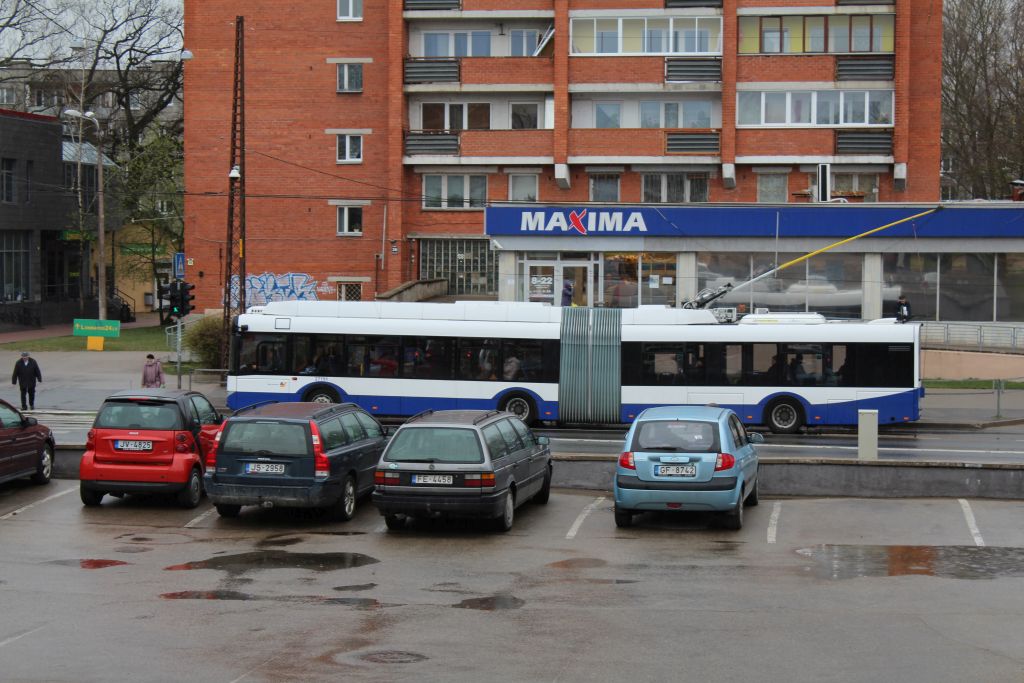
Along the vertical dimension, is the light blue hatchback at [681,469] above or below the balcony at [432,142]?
below

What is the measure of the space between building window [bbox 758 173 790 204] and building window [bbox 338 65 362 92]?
16438mm

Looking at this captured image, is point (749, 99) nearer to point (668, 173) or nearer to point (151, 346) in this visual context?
point (668, 173)

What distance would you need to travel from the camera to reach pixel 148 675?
9555mm

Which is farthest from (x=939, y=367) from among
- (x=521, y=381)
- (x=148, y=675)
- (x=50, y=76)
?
(x=50, y=76)

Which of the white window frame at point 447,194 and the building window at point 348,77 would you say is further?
the building window at point 348,77

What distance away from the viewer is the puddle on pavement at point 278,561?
1384 cm

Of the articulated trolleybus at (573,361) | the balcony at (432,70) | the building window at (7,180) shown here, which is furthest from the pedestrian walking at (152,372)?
the building window at (7,180)

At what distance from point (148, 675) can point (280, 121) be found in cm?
4406

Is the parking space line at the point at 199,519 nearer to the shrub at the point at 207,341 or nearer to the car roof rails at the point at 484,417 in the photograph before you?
the car roof rails at the point at 484,417

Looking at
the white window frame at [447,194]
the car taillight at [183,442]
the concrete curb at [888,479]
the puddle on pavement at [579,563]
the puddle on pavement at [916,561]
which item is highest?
the white window frame at [447,194]

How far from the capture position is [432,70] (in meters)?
49.8

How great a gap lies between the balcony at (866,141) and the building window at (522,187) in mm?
11602

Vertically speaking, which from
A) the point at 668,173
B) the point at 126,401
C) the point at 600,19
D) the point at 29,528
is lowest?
the point at 29,528

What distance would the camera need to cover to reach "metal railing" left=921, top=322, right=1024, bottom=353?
4012 cm
